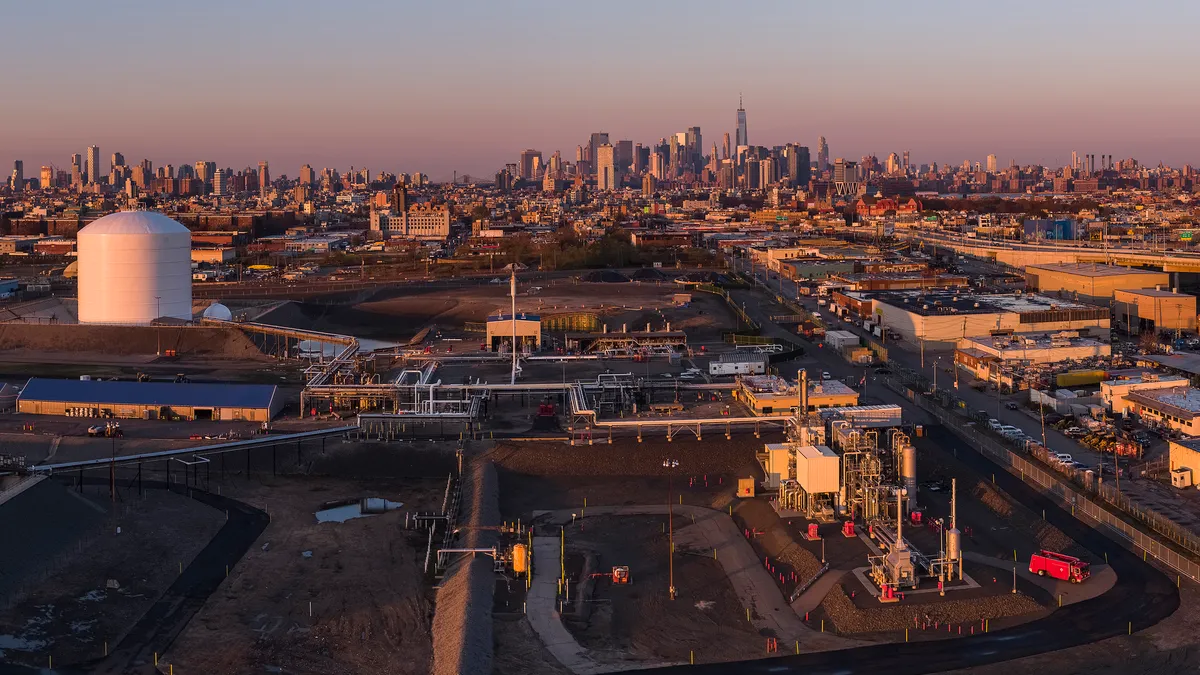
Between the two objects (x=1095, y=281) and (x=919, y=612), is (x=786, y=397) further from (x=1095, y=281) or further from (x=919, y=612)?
(x=1095, y=281)

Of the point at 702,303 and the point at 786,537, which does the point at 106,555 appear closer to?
the point at 786,537

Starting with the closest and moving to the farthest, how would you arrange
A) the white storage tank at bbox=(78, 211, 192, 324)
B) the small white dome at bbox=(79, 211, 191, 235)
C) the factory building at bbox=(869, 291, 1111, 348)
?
the factory building at bbox=(869, 291, 1111, 348), the white storage tank at bbox=(78, 211, 192, 324), the small white dome at bbox=(79, 211, 191, 235)

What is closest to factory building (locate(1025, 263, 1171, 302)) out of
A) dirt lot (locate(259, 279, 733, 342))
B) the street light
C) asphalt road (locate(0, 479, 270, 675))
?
dirt lot (locate(259, 279, 733, 342))

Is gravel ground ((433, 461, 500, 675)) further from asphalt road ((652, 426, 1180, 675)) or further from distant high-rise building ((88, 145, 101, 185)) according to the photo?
distant high-rise building ((88, 145, 101, 185))

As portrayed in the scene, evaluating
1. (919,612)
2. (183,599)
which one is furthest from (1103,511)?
(183,599)

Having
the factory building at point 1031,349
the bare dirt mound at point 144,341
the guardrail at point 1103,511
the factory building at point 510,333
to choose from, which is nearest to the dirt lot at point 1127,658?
the guardrail at point 1103,511
